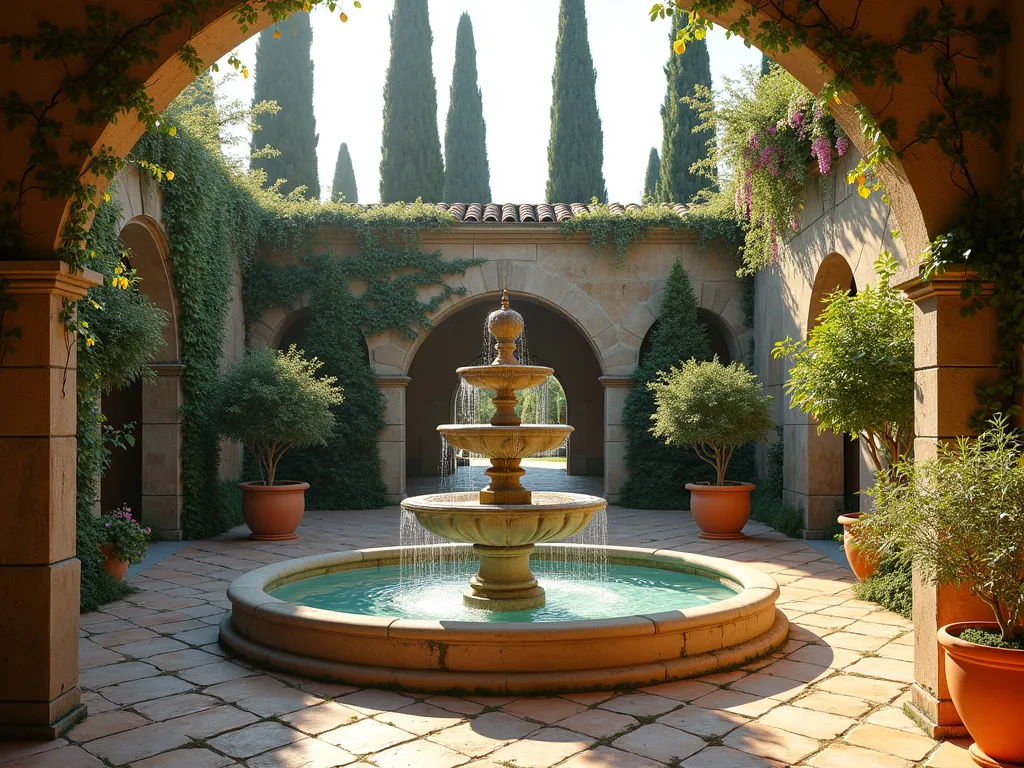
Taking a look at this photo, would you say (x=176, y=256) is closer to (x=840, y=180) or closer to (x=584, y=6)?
(x=840, y=180)

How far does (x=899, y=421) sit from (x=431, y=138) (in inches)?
806

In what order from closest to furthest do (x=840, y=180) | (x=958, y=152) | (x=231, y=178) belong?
(x=958, y=152)
(x=840, y=180)
(x=231, y=178)

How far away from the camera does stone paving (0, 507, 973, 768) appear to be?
12.0 feet

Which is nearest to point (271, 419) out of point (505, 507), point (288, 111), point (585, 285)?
point (505, 507)

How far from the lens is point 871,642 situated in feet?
18.1

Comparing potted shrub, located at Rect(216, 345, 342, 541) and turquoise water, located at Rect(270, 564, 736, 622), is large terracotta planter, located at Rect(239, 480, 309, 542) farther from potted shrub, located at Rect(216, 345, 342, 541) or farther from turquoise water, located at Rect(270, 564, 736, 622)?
turquoise water, located at Rect(270, 564, 736, 622)

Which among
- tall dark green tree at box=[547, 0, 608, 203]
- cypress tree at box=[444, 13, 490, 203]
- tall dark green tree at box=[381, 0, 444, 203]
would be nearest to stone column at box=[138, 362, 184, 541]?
tall dark green tree at box=[381, 0, 444, 203]

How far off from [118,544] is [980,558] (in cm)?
638

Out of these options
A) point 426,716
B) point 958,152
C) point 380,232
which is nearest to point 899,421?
point 958,152

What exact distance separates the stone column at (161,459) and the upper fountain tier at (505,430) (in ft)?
17.0

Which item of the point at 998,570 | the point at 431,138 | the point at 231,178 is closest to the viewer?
the point at 998,570

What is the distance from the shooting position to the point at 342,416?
12.8 metres

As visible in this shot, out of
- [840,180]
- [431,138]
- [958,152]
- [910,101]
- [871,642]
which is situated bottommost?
[871,642]

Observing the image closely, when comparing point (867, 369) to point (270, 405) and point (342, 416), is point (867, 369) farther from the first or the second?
point (342, 416)
